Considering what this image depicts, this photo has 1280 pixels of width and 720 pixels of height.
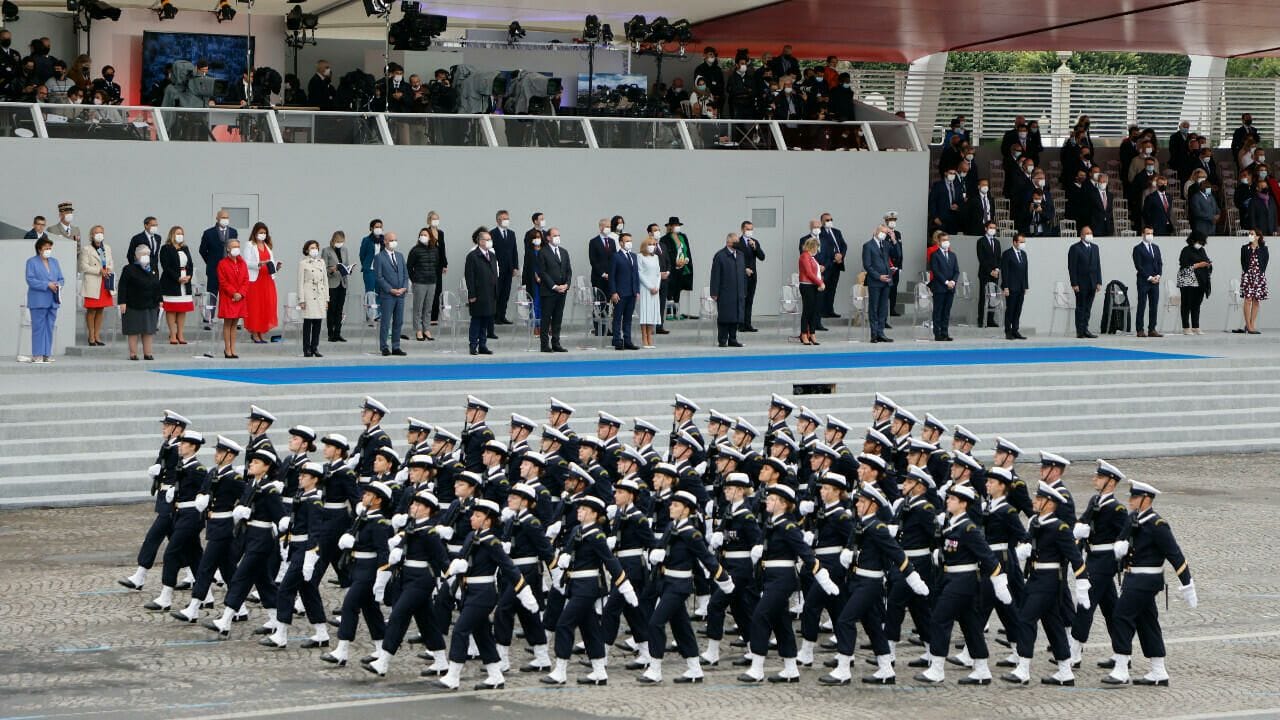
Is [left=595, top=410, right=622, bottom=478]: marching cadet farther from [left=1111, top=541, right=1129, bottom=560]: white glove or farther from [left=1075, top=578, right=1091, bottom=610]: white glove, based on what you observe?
[left=1111, top=541, right=1129, bottom=560]: white glove

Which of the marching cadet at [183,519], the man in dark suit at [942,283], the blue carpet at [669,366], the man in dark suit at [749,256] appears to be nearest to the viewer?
the marching cadet at [183,519]

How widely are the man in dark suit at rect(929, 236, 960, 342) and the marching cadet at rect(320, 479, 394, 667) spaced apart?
1603 centimetres

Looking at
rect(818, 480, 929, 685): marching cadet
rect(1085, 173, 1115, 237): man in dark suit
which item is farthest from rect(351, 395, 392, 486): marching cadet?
rect(1085, 173, 1115, 237): man in dark suit

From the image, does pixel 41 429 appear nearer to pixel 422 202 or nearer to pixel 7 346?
pixel 7 346

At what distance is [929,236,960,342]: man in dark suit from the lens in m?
27.6

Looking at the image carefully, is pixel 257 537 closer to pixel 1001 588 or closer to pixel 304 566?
pixel 304 566

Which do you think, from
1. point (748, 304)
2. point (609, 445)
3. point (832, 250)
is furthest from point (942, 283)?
point (609, 445)

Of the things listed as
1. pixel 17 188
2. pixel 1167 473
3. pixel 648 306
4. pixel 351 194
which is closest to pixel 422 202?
pixel 351 194

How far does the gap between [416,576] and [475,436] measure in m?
3.62

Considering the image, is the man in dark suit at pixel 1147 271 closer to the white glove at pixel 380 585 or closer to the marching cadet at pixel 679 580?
the marching cadet at pixel 679 580

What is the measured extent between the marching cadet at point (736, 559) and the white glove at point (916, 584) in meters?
1.09

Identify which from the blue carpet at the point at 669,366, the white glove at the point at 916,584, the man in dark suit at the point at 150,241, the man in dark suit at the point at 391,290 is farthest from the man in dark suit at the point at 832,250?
the white glove at the point at 916,584

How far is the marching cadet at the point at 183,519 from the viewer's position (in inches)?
562

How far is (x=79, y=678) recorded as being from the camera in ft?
39.5
